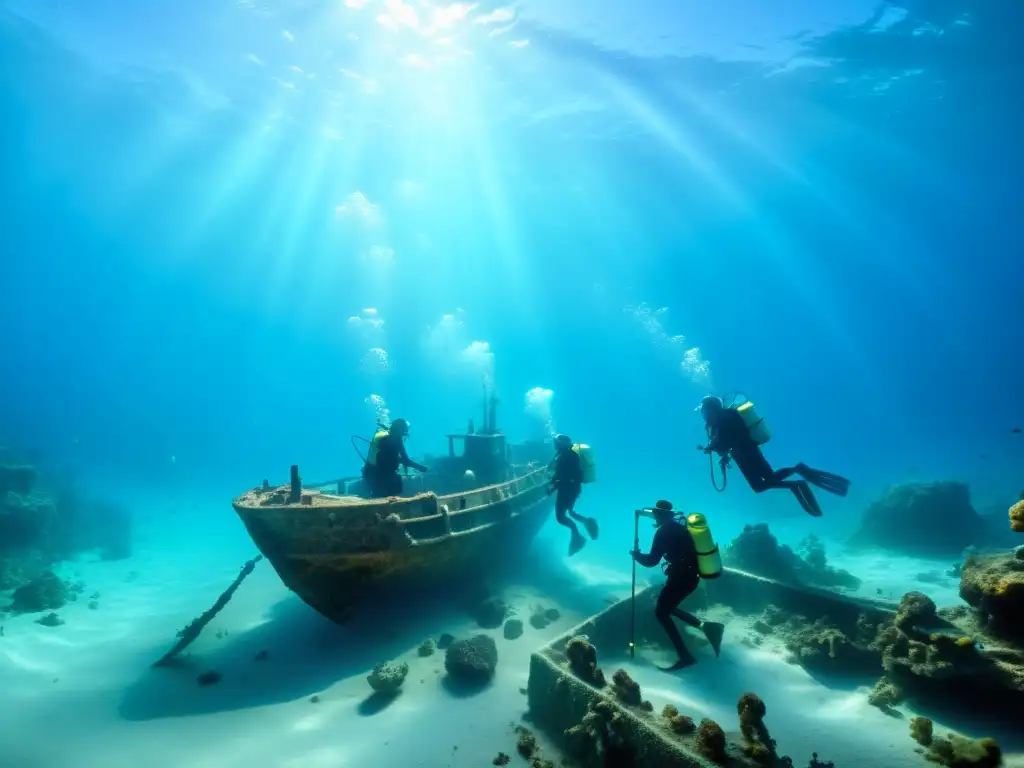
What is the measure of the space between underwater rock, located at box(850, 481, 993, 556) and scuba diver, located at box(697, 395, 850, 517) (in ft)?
39.9

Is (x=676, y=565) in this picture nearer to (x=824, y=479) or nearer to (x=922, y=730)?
(x=922, y=730)

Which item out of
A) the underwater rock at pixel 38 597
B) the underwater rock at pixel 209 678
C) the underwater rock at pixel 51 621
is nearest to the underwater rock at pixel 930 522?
the underwater rock at pixel 209 678

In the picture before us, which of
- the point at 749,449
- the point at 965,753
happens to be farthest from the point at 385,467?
the point at 965,753

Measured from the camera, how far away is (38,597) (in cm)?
1325

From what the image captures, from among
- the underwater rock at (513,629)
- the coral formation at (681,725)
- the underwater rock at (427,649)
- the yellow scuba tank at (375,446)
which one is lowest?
the coral formation at (681,725)

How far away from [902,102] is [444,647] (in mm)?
51705

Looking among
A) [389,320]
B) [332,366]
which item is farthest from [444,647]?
[332,366]

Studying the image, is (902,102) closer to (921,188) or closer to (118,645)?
(921,188)

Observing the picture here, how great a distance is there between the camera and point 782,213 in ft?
231

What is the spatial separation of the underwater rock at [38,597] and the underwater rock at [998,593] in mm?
21095

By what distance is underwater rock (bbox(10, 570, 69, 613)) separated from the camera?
13102mm

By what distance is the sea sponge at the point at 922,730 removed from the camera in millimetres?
4883

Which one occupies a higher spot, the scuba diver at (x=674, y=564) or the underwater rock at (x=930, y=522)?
the underwater rock at (x=930, y=522)

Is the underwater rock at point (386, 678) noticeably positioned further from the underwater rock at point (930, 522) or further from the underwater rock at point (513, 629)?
the underwater rock at point (930, 522)
